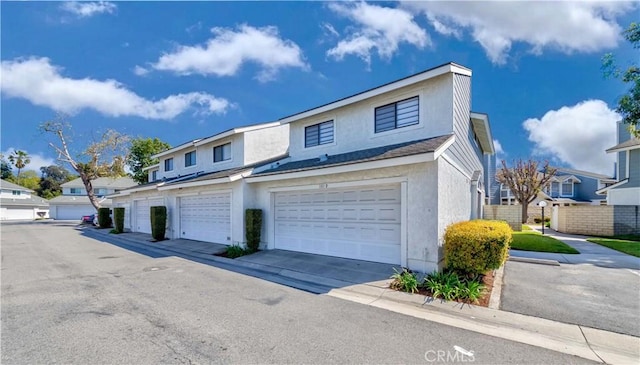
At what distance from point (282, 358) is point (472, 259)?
493 cm

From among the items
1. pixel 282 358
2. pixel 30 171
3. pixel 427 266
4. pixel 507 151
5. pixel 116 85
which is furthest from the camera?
pixel 30 171

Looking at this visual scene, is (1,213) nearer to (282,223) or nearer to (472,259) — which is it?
(282,223)

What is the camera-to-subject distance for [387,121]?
10.4 meters

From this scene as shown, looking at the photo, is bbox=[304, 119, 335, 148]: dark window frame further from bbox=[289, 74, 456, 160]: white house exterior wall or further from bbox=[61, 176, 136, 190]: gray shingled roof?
bbox=[61, 176, 136, 190]: gray shingled roof

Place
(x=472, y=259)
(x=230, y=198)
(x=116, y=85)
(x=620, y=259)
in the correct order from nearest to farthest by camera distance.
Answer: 1. (x=472, y=259)
2. (x=620, y=259)
3. (x=230, y=198)
4. (x=116, y=85)

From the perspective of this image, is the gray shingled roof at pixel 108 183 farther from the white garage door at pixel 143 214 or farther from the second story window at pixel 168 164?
the second story window at pixel 168 164

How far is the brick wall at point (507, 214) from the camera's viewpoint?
62.8ft

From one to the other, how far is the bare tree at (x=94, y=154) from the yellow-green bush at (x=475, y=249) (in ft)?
123

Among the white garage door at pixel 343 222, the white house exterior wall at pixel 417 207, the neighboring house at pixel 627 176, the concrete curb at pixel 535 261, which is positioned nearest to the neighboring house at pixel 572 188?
the neighboring house at pixel 627 176

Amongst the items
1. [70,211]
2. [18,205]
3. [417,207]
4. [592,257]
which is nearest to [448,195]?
[417,207]

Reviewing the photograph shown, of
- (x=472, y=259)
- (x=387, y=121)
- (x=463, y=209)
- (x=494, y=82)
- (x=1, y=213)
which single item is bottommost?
(x=1, y=213)

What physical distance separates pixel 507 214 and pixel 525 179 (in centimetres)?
1185

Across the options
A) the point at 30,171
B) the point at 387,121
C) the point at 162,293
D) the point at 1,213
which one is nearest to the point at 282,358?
the point at 162,293

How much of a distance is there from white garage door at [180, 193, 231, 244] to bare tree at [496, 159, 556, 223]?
2849cm
